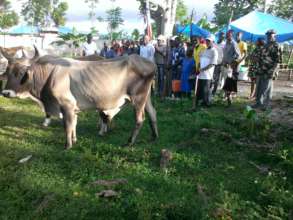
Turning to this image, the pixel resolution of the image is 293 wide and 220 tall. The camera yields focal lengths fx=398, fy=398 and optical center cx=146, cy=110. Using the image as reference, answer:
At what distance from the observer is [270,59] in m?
9.87

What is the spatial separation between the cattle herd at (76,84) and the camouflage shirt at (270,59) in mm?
3831

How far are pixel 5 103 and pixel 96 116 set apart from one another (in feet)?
9.57

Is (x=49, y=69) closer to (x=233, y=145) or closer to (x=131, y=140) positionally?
(x=131, y=140)

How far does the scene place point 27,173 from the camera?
578 cm

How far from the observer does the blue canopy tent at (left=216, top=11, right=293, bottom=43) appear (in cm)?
1708

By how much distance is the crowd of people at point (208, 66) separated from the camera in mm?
9992

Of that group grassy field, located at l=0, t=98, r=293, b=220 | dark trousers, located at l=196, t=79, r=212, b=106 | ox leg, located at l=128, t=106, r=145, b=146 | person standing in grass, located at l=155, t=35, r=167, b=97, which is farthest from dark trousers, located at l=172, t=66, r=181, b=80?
ox leg, located at l=128, t=106, r=145, b=146

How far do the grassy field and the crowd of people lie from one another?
64.4 inches

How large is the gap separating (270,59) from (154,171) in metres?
5.35

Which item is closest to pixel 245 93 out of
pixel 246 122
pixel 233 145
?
pixel 246 122

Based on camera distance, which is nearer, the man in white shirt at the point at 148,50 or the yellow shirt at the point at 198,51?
the yellow shirt at the point at 198,51

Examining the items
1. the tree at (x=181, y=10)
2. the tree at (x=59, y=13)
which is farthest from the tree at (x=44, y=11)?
the tree at (x=181, y=10)

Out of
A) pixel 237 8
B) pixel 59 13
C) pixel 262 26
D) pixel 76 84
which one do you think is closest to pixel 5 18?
pixel 59 13

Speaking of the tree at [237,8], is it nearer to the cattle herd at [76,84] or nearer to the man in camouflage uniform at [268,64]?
the man in camouflage uniform at [268,64]
